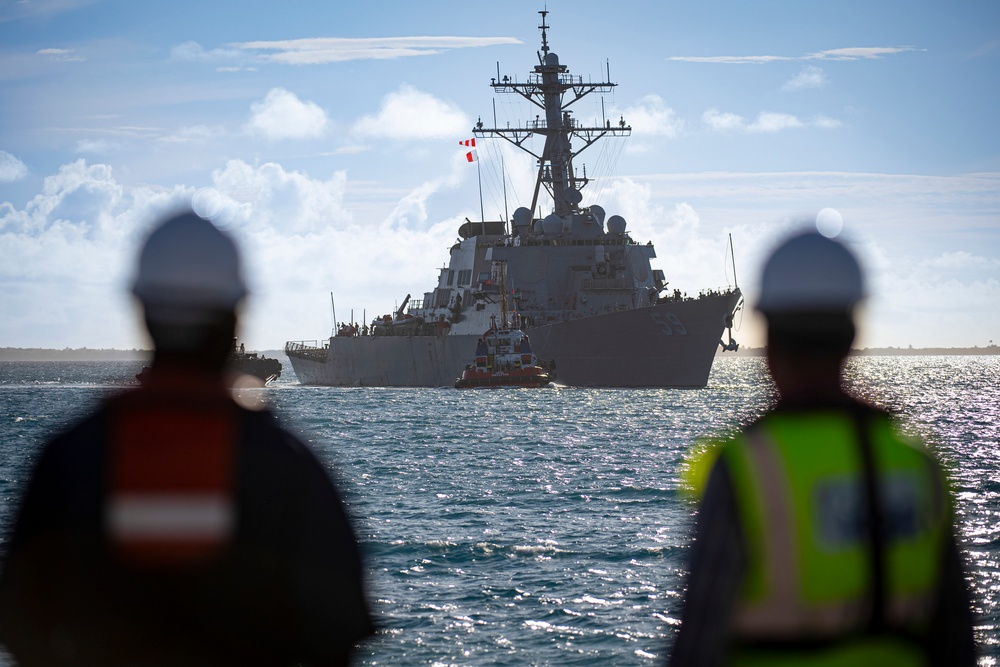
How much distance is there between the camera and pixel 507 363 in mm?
47906

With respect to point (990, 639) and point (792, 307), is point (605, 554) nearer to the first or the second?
point (990, 639)

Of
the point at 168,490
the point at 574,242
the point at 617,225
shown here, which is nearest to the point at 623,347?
the point at 574,242

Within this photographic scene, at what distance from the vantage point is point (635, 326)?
44.6m

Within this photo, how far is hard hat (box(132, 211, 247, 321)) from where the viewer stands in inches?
75.9

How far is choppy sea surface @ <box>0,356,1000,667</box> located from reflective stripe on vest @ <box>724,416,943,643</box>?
0.66 feet

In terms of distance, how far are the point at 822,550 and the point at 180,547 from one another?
991mm

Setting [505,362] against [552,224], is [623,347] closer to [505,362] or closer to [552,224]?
[505,362]

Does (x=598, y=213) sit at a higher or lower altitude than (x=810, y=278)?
higher

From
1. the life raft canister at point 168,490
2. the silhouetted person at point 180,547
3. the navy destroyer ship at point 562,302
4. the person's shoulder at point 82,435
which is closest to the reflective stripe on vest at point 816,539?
the silhouetted person at point 180,547

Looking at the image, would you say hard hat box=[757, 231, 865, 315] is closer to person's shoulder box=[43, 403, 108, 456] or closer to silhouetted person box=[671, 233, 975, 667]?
silhouetted person box=[671, 233, 975, 667]

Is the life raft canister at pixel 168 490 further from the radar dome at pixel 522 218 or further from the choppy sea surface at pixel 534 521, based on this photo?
the radar dome at pixel 522 218

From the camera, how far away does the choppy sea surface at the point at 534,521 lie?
29.8ft

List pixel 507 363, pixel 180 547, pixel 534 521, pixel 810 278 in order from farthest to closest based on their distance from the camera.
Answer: pixel 507 363 < pixel 534 521 < pixel 810 278 < pixel 180 547

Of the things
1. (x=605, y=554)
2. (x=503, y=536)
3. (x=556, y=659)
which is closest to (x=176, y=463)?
(x=556, y=659)
